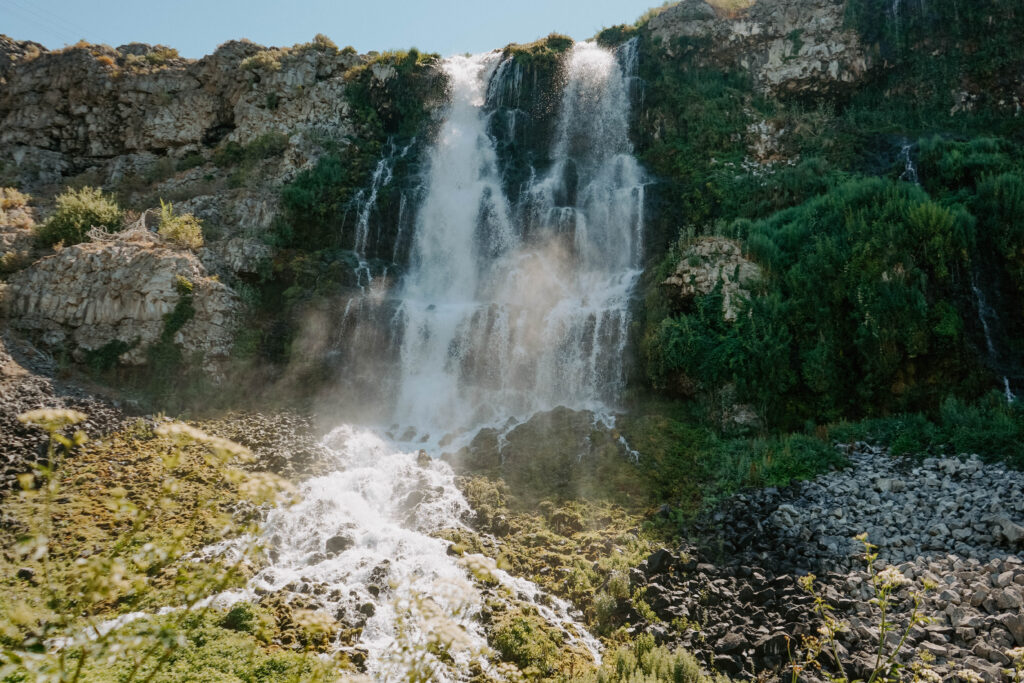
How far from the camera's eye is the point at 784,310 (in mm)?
13922

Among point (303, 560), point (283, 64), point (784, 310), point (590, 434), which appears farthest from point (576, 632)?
point (283, 64)

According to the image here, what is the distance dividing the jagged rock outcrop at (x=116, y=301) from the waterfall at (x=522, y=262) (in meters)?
5.29

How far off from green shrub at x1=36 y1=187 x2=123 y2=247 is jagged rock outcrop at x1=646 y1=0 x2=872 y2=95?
20.9 m

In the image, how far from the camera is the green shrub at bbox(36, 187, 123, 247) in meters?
16.9

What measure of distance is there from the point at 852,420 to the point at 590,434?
18.9ft

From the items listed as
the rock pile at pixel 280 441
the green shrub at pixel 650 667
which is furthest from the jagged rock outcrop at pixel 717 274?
the rock pile at pixel 280 441

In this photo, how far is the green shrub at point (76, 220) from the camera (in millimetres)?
16859

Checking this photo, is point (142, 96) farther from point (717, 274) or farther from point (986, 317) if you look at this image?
point (986, 317)

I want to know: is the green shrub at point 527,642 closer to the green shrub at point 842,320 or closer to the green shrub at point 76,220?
the green shrub at point 842,320

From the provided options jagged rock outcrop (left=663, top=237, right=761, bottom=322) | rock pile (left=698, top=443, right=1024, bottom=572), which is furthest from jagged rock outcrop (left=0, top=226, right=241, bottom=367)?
rock pile (left=698, top=443, right=1024, bottom=572)

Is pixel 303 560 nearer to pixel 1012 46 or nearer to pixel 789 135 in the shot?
pixel 789 135

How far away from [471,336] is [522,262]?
327 cm

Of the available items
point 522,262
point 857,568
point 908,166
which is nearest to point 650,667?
point 857,568

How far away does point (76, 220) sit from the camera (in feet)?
56.4
